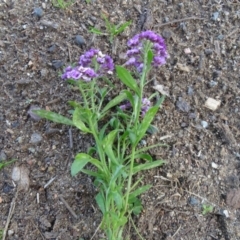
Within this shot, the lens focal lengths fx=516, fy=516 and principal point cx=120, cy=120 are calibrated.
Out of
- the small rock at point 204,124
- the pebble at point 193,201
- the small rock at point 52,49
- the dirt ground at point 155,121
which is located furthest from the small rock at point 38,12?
the pebble at point 193,201

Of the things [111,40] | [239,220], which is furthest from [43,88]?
[239,220]

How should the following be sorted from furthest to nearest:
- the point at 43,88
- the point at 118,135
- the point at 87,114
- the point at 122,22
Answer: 1. the point at 122,22
2. the point at 43,88
3. the point at 118,135
4. the point at 87,114

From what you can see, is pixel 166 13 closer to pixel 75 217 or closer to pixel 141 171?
pixel 141 171

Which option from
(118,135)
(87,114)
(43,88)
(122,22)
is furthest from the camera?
(122,22)

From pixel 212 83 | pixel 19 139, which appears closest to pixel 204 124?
pixel 212 83

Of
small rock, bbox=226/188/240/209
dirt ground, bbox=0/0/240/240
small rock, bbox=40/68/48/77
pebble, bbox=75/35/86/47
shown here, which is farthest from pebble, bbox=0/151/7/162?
small rock, bbox=226/188/240/209

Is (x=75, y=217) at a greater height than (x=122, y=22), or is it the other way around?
(x=122, y=22)
